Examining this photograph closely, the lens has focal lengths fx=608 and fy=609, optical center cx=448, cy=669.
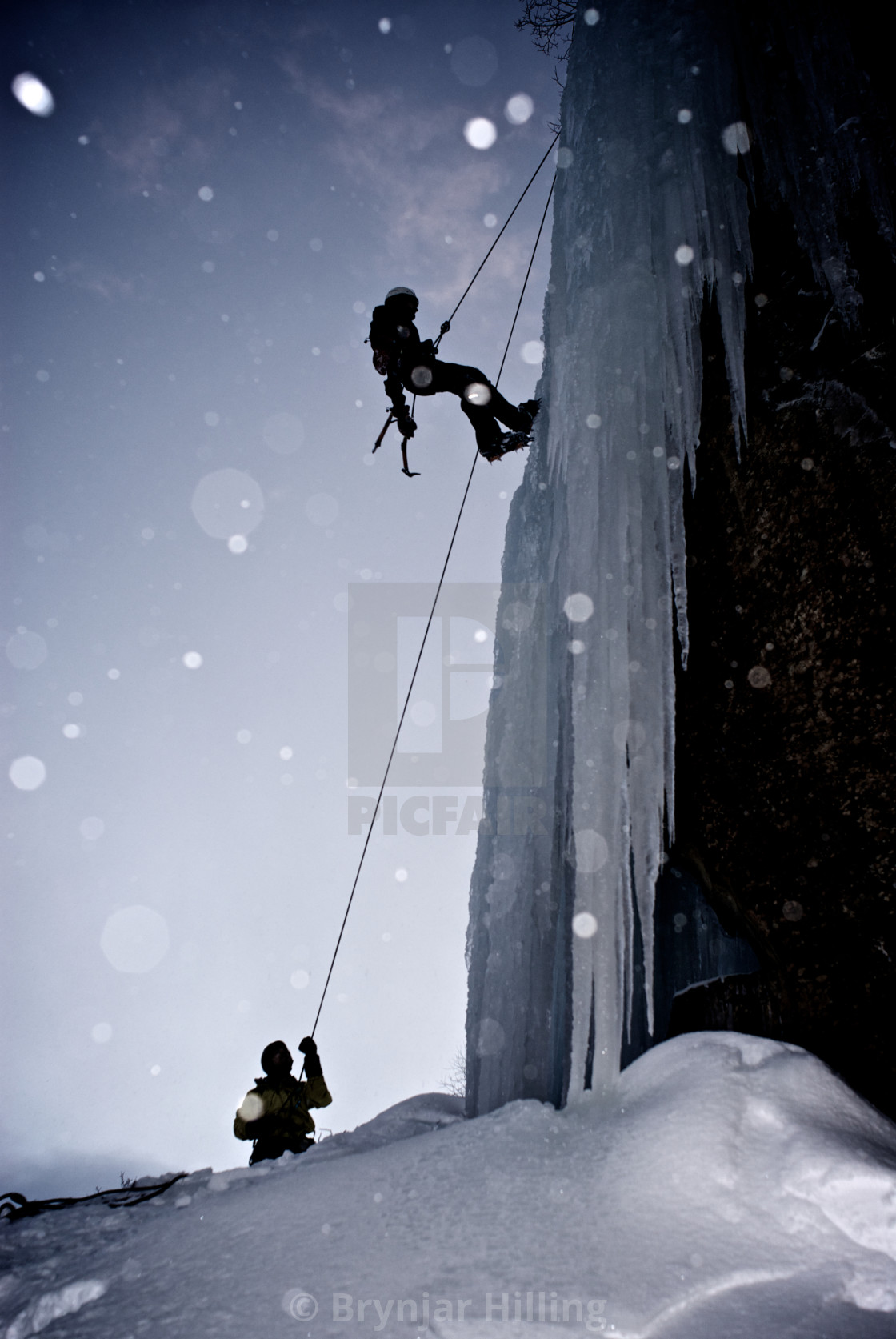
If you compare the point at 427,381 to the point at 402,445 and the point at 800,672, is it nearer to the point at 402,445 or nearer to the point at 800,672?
the point at 402,445

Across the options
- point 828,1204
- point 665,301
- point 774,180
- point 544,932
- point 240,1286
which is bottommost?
point 240,1286

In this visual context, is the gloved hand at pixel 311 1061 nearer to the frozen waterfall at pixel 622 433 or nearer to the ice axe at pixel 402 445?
the frozen waterfall at pixel 622 433

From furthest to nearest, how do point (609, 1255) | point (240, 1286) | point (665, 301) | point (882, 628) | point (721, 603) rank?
point (665, 301), point (721, 603), point (882, 628), point (240, 1286), point (609, 1255)

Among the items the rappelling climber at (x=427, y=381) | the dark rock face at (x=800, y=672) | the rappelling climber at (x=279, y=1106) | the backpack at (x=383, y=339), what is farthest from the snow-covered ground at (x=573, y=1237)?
the backpack at (x=383, y=339)

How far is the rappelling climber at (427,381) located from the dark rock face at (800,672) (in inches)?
59.3

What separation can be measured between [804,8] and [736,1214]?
5760 mm

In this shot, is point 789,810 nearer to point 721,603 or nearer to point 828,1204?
point 721,603

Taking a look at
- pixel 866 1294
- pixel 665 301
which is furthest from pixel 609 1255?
pixel 665 301

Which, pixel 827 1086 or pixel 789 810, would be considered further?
pixel 789 810

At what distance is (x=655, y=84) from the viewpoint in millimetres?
3867

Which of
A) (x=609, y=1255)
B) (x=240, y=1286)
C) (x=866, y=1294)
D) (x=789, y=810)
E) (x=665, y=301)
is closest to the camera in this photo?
(x=866, y=1294)

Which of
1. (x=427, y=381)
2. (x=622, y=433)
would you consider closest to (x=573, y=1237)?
(x=622, y=433)

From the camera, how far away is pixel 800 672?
9.74ft

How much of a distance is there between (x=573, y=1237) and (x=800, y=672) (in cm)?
244
